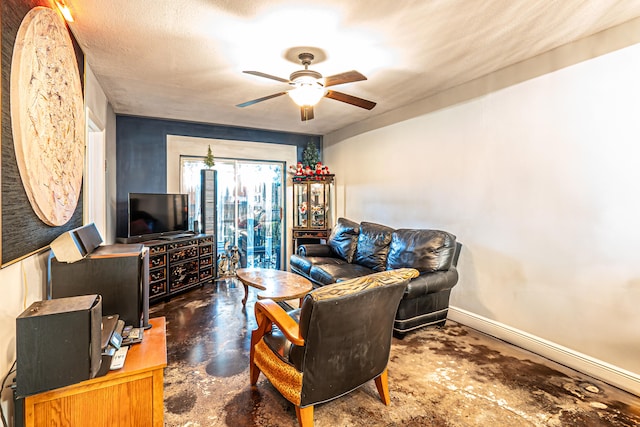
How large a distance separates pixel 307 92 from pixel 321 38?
41cm

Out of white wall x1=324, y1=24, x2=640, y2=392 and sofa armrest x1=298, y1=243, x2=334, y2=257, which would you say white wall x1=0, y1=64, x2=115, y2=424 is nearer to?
sofa armrest x1=298, y1=243, x2=334, y2=257

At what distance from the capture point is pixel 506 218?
3035 mm

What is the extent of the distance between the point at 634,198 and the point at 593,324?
1010 mm

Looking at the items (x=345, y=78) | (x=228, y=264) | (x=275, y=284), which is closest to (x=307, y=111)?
(x=345, y=78)

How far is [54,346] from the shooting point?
114cm

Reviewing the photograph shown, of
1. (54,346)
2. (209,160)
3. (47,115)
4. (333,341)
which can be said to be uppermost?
(209,160)

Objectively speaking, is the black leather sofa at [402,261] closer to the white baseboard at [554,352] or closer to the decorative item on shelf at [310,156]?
the white baseboard at [554,352]

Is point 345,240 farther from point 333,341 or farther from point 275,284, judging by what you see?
point 333,341

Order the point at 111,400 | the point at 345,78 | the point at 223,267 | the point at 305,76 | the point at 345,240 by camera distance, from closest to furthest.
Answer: the point at 111,400, the point at 345,78, the point at 305,76, the point at 345,240, the point at 223,267

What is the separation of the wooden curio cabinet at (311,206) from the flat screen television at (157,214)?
6.14ft

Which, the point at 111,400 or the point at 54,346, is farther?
the point at 111,400

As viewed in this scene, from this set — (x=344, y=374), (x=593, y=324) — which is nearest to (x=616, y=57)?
(x=593, y=324)

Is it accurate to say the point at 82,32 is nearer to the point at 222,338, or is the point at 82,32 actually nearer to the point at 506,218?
the point at 222,338

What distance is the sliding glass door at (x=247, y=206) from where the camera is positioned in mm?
5070
